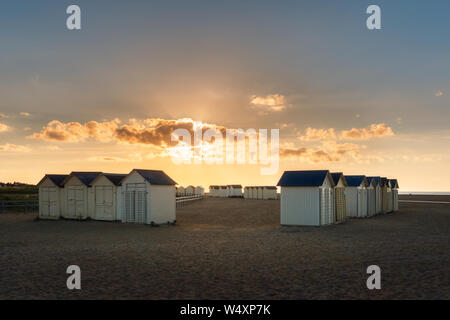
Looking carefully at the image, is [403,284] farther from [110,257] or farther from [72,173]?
[72,173]

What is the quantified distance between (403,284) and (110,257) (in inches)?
424

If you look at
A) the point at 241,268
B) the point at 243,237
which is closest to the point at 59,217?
the point at 243,237

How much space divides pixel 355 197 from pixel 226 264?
2628 cm

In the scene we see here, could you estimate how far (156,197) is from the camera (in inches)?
1259

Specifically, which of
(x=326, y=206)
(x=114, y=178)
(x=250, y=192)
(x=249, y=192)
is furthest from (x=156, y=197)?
(x=249, y=192)

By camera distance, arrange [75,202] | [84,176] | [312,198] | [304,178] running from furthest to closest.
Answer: [84,176] → [75,202] → [304,178] → [312,198]

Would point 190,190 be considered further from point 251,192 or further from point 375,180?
point 375,180

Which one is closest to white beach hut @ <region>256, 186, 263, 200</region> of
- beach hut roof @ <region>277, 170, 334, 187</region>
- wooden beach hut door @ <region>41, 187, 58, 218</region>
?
wooden beach hut door @ <region>41, 187, 58, 218</region>

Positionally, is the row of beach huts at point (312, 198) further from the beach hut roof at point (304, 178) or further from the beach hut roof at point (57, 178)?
the beach hut roof at point (57, 178)

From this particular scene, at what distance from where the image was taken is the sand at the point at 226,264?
11500 mm

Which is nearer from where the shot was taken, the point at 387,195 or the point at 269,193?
the point at 387,195

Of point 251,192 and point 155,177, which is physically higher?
point 155,177
